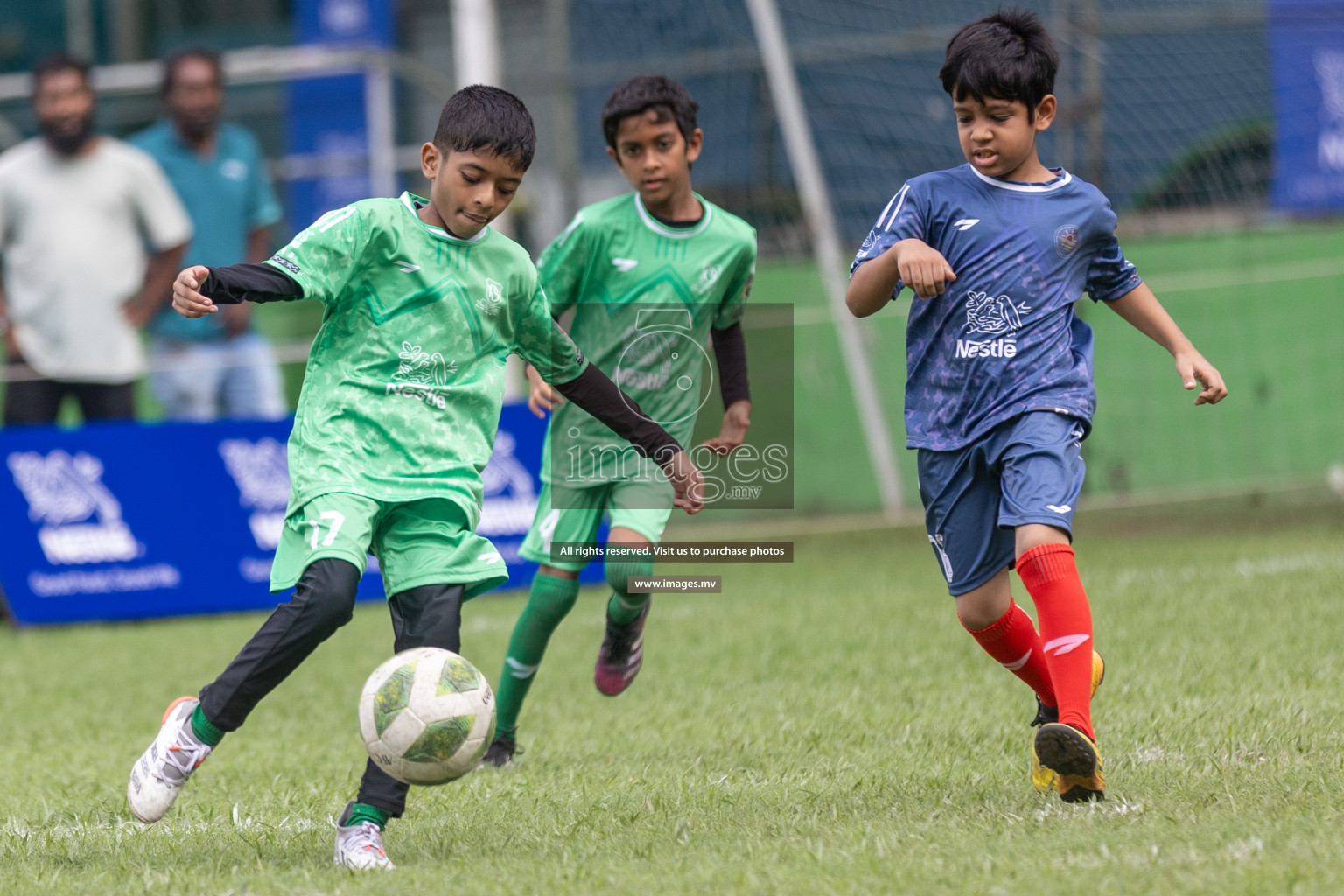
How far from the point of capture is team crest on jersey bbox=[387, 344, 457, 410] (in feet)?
13.0

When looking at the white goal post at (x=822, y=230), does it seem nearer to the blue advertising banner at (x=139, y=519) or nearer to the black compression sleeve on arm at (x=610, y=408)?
the blue advertising banner at (x=139, y=519)

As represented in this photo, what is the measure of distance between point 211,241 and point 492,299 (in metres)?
6.47

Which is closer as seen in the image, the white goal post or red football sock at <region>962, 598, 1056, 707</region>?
red football sock at <region>962, 598, 1056, 707</region>

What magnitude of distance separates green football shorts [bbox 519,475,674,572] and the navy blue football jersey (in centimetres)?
127

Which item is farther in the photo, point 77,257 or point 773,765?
point 77,257

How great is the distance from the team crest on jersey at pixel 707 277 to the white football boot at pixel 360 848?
235 centimetres

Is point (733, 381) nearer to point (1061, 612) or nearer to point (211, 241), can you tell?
point (1061, 612)

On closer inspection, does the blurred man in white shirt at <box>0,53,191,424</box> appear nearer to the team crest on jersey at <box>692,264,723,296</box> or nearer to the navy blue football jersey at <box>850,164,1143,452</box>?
the team crest on jersey at <box>692,264,723,296</box>

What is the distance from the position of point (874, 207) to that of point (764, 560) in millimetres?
3217

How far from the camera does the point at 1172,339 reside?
14.5 ft

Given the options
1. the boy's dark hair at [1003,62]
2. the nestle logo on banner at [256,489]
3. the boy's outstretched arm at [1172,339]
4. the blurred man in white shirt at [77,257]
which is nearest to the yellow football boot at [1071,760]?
the boy's outstretched arm at [1172,339]

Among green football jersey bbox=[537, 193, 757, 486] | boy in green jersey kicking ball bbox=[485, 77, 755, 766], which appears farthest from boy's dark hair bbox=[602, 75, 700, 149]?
green football jersey bbox=[537, 193, 757, 486]

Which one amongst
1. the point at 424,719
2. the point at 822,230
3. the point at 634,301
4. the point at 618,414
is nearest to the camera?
the point at 424,719

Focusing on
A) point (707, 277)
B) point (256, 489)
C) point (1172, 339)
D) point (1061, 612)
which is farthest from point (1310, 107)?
point (1061, 612)
